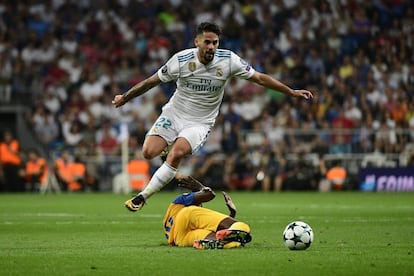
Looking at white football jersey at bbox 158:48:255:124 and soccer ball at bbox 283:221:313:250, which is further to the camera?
white football jersey at bbox 158:48:255:124

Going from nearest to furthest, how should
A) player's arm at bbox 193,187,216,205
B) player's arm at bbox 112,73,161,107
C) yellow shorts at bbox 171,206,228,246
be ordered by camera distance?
yellow shorts at bbox 171,206,228,246 < player's arm at bbox 193,187,216,205 < player's arm at bbox 112,73,161,107

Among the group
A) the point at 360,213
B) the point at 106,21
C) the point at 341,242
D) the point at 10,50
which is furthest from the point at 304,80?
the point at 341,242

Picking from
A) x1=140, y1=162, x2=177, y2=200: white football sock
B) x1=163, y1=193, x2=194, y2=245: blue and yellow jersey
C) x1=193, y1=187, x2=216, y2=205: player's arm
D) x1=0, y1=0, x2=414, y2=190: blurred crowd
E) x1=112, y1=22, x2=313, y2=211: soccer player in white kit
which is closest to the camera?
x1=163, y1=193, x2=194, y2=245: blue and yellow jersey

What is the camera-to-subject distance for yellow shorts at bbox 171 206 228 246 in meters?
10.3

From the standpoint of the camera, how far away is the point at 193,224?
10.5 metres

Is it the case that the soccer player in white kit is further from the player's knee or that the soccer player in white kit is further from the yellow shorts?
the yellow shorts

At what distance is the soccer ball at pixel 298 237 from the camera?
9.92m

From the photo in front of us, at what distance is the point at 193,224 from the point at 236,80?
18.9 metres

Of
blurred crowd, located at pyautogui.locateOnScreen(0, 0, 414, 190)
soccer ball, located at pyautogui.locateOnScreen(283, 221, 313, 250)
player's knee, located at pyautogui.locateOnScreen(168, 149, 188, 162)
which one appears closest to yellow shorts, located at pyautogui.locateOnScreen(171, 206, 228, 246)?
soccer ball, located at pyautogui.locateOnScreen(283, 221, 313, 250)

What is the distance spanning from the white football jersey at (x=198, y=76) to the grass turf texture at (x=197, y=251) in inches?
65.8

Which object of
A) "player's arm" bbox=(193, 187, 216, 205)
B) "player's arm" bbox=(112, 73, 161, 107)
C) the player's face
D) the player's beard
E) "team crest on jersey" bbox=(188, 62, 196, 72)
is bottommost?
"player's arm" bbox=(193, 187, 216, 205)

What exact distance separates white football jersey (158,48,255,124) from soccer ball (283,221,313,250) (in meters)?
2.61

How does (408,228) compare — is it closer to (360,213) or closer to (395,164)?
(360,213)

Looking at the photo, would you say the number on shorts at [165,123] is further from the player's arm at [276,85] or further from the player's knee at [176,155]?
the player's arm at [276,85]
